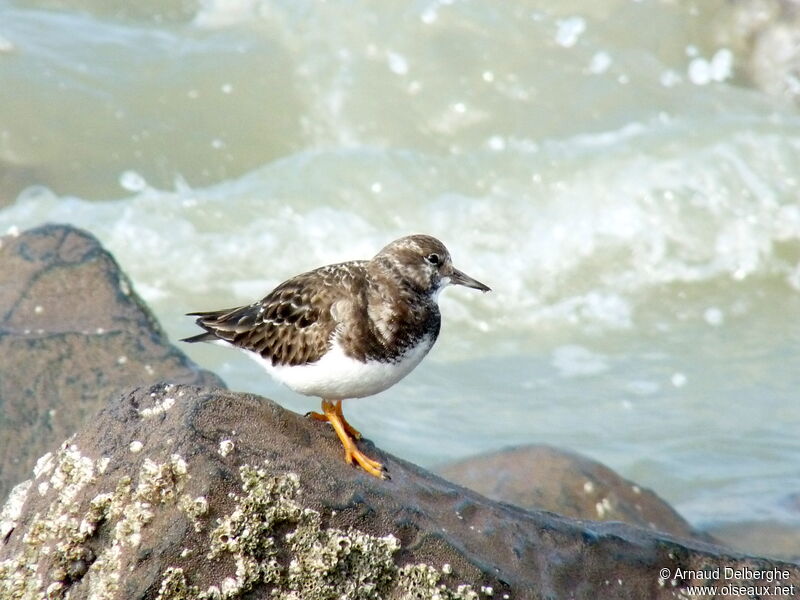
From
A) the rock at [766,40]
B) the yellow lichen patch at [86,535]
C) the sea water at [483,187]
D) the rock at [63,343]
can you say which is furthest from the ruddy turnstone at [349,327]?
the rock at [766,40]

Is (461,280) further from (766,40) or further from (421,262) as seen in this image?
(766,40)

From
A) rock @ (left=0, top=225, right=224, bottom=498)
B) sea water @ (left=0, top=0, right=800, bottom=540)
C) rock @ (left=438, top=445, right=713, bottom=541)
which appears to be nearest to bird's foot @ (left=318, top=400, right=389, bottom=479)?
rock @ (left=0, top=225, right=224, bottom=498)

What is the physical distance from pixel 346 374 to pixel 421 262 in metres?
0.70

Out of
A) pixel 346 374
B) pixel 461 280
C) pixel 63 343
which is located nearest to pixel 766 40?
pixel 461 280

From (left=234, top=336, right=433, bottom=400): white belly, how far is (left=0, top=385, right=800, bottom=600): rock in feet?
0.54

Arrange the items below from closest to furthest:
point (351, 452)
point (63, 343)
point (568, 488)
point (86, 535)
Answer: point (86, 535) → point (351, 452) → point (63, 343) → point (568, 488)

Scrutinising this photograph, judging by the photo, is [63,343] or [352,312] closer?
[352,312]

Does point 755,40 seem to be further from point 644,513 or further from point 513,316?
point 644,513

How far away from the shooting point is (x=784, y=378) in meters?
9.99

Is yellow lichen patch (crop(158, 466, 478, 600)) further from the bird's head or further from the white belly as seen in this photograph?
the bird's head

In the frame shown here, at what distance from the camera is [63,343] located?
606 centimetres

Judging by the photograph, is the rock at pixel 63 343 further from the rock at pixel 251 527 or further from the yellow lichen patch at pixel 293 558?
the yellow lichen patch at pixel 293 558

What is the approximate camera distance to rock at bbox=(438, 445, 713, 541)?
6.32 meters

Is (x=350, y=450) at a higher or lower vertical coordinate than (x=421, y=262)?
lower
